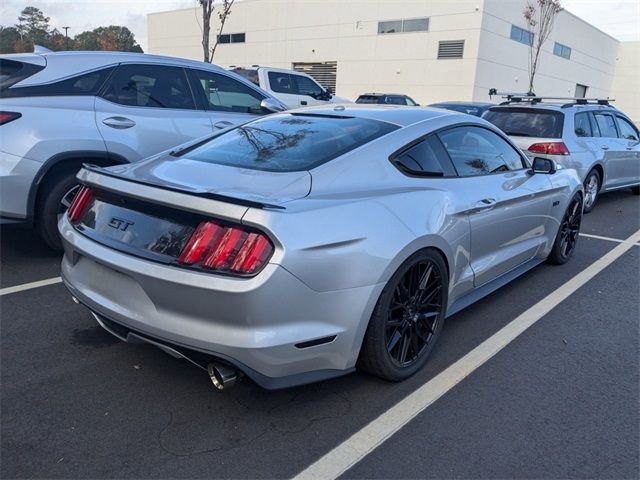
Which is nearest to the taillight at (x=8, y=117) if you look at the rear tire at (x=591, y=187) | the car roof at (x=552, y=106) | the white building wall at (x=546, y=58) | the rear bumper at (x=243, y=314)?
the rear bumper at (x=243, y=314)

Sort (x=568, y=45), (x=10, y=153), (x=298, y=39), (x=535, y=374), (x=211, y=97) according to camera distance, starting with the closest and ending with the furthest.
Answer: (x=535, y=374), (x=10, y=153), (x=211, y=97), (x=298, y=39), (x=568, y=45)

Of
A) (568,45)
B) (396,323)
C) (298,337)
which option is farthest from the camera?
(568,45)

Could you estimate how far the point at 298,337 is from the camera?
2.49 m

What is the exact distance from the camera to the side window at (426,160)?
3326 mm

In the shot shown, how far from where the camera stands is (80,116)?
4816 millimetres

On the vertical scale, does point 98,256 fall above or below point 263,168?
below

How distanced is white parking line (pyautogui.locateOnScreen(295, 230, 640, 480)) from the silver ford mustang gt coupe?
204 mm

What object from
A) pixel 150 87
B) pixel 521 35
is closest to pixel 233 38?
pixel 521 35

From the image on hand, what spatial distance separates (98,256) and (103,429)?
842 millimetres

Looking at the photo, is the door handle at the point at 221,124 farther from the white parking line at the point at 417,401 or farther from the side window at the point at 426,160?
the white parking line at the point at 417,401

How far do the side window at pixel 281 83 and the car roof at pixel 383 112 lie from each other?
9212 millimetres

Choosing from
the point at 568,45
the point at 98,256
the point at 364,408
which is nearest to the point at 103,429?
the point at 98,256

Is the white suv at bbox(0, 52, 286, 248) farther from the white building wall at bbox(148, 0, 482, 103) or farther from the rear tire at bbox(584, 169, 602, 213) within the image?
the white building wall at bbox(148, 0, 482, 103)

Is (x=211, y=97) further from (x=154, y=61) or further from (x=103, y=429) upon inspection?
(x=103, y=429)
